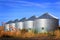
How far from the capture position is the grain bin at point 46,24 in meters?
33.7

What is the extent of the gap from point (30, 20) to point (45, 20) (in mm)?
5329

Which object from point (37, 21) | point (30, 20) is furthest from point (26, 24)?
point (37, 21)

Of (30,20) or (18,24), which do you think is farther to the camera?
(18,24)

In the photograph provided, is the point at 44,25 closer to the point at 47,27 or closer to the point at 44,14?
the point at 47,27

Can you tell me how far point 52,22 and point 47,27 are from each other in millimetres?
1349

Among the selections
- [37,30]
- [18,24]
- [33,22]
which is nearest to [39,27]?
[37,30]

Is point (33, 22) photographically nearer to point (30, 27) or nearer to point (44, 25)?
point (30, 27)

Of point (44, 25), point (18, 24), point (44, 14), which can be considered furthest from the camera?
point (18, 24)

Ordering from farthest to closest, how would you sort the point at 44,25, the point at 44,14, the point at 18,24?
the point at 18,24 < the point at 44,14 < the point at 44,25

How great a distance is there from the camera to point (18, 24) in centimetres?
4366

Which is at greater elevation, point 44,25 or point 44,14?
point 44,14

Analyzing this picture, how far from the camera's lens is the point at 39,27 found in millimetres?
34188

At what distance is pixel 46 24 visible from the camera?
33594 millimetres

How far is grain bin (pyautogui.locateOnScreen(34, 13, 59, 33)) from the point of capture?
33.7 m
